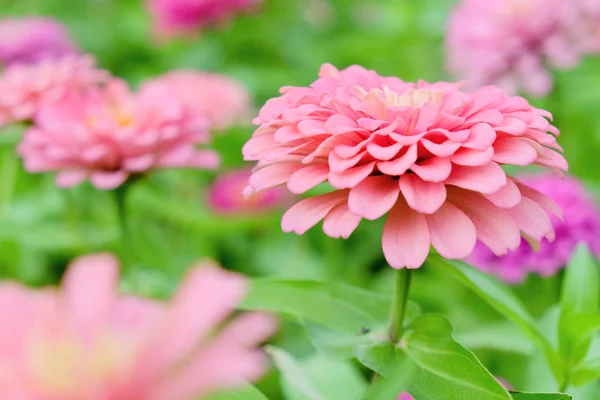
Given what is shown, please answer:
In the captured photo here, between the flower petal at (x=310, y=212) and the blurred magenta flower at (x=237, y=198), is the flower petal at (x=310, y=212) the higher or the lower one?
the lower one

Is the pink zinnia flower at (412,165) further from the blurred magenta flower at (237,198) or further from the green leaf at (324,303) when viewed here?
the blurred magenta flower at (237,198)

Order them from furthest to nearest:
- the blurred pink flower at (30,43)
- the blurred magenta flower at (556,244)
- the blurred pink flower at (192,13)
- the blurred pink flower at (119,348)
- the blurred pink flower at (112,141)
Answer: the blurred pink flower at (192,13) < the blurred pink flower at (30,43) < the blurred magenta flower at (556,244) < the blurred pink flower at (112,141) < the blurred pink flower at (119,348)

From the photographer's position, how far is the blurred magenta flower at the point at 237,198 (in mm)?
1045

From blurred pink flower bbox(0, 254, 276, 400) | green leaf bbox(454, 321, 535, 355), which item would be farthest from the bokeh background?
blurred pink flower bbox(0, 254, 276, 400)

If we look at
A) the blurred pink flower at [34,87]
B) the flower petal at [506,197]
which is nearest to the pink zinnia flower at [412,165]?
the flower petal at [506,197]

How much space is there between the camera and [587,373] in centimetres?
48

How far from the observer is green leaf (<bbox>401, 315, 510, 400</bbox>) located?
15.1 inches

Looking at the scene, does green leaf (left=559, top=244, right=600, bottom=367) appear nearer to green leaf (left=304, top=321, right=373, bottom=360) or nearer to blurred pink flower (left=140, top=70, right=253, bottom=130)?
green leaf (left=304, top=321, right=373, bottom=360)

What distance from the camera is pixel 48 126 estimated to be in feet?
1.97

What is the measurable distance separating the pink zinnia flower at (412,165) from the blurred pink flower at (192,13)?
106cm

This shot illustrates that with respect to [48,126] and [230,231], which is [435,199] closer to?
[48,126]

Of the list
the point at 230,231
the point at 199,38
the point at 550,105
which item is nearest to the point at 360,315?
the point at 230,231

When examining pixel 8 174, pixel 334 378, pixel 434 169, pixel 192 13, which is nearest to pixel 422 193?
pixel 434 169

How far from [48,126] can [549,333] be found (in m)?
0.44
